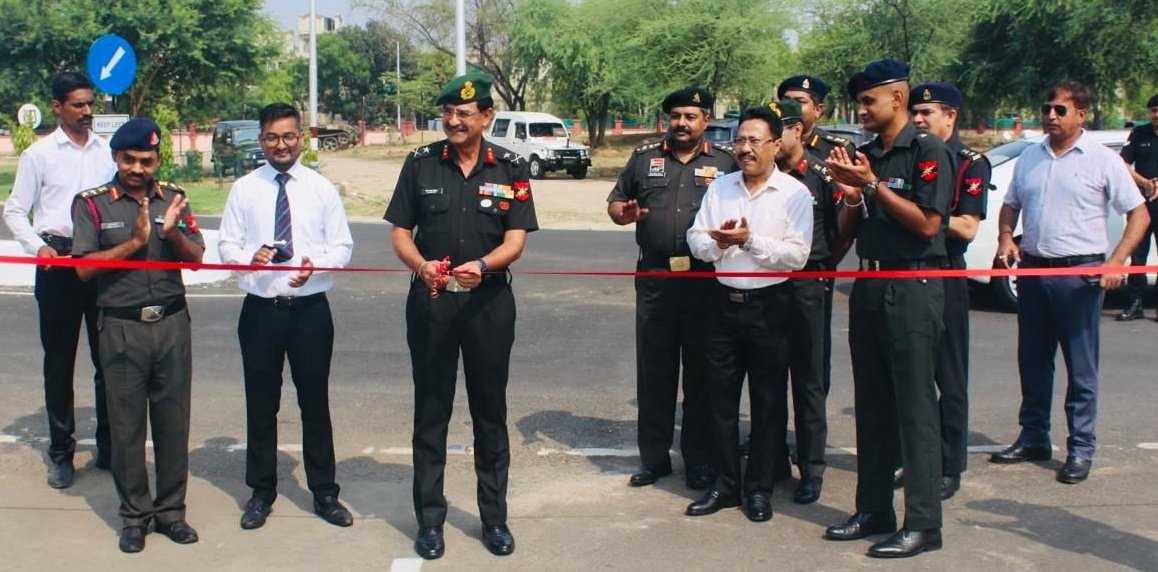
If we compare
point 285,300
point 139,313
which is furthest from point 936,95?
point 139,313

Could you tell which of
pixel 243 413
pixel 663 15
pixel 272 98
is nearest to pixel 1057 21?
pixel 663 15

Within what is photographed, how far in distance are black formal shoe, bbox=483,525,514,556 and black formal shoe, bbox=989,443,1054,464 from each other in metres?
2.81

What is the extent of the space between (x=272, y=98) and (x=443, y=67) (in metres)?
12.7

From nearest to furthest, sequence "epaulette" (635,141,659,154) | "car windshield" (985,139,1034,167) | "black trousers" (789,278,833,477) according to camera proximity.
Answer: "black trousers" (789,278,833,477)
"epaulette" (635,141,659,154)
"car windshield" (985,139,1034,167)

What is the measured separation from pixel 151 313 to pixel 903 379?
3.23 m

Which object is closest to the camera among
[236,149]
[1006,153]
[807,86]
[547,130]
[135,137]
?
[135,137]

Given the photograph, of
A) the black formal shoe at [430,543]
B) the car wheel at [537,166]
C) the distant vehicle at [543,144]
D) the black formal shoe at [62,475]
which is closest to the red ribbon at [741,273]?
the black formal shoe at [62,475]

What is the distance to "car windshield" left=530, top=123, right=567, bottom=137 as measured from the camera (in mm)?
36000

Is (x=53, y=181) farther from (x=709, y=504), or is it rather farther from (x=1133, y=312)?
(x=1133, y=312)

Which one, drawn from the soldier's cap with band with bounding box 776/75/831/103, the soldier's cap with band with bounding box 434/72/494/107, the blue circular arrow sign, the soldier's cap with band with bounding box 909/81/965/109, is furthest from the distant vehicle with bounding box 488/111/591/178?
the soldier's cap with band with bounding box 434/72/494/107

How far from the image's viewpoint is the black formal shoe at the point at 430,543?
17.3 ft

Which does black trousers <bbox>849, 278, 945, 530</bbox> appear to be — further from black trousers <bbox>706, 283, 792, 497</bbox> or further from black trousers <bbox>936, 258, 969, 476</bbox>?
black trousers <bbox>936, 258, 969, 476</bbox>

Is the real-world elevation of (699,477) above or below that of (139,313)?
below

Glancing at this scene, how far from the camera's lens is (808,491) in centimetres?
608
